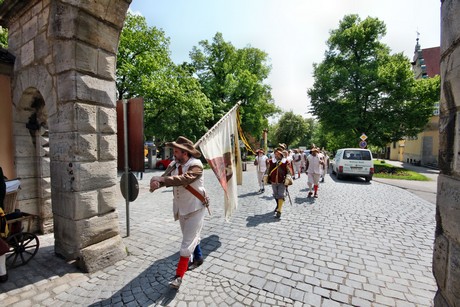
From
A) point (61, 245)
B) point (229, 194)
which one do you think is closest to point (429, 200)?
point (229, 194)

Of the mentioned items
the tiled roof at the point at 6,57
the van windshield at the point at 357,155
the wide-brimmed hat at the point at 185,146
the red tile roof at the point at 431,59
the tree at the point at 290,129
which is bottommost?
the van windshield at the point at 357,155

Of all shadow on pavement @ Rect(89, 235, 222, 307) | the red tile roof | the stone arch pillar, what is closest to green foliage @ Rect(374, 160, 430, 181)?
shadow on pavement @ Rect(89, 235, 222, 307)

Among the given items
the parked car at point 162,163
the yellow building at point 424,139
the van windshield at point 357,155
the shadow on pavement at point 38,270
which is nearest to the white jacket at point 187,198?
the shadow on pavement at point 38,270

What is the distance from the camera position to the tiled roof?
14.6ft

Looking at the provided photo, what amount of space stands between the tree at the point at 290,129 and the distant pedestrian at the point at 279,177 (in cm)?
4609

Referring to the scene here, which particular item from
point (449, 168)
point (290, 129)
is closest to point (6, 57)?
point (449, 168)

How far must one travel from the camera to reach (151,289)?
10.5ft

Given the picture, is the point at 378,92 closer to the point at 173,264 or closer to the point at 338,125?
the point at 338,125

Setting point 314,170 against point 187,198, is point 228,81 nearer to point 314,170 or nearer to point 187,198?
point 314,170

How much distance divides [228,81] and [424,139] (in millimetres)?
24141

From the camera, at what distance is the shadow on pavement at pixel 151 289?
294 centimetres

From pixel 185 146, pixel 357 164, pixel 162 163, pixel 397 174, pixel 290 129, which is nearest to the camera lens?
pixel 185 146

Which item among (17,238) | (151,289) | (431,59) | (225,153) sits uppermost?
(431,59)

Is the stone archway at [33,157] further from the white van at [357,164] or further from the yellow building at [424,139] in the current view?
the yellow building at [424,139]
